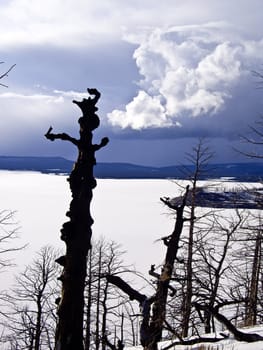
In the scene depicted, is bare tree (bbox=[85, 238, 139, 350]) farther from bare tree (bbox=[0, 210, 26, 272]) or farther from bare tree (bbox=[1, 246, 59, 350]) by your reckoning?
bare tree (bbox=[0, 210, 26, 272])

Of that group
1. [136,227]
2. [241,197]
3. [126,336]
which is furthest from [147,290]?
[136,227]

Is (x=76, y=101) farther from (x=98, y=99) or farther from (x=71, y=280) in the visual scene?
(x=71, y=280)

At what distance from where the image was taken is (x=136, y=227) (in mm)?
89500

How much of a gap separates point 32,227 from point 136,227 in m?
18.9

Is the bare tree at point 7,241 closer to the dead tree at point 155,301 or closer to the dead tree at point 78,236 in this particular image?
the dead tree at point 155,301

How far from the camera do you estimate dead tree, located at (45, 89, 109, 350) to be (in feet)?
22.9

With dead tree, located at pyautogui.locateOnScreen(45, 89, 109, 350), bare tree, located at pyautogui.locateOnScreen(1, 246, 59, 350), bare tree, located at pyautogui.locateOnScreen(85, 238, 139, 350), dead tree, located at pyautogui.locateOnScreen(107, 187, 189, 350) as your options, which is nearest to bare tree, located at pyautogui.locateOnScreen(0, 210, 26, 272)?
bare tree, located at pyautogui.locateOnScreen(1, 246, 59, 350)

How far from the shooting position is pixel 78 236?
7.02m

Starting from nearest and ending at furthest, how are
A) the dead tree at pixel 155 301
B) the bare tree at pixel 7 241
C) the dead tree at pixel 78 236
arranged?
the dead tree at pixel 78 236, the dead tree at pixel 155 301, the bare tree at pixel 7 241

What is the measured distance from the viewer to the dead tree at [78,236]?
22.9 feet

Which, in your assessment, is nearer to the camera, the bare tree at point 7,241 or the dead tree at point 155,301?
the dead tree at point 155,301

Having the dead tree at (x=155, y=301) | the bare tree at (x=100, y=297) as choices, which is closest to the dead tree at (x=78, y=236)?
the dead tree at (x=155, y=301)

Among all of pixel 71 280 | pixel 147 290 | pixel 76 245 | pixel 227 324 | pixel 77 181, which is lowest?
pixel 147 290

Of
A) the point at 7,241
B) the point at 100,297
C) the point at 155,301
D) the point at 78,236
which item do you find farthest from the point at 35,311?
the point at 78,236
